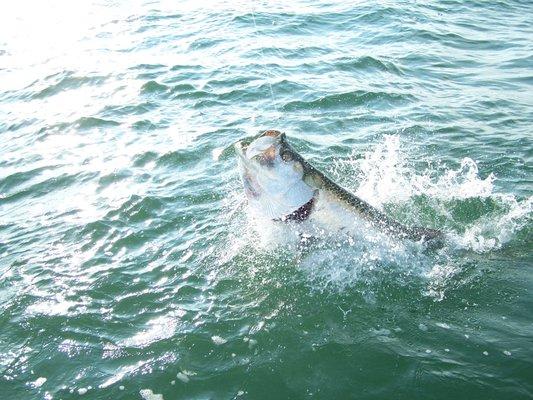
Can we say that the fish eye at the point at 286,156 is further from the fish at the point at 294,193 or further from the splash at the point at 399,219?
the splash at the point at 399,219

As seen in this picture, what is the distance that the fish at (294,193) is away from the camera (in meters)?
5.59

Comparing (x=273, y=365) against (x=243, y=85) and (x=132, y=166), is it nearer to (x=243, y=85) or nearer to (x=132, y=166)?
(x=132, y=166)

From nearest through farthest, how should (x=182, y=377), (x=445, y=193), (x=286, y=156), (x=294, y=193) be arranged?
(x=182, y=377) < (x=286, y=156) < (x=294, y=193) < (x=445, y=193)

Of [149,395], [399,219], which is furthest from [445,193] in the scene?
[149,395]

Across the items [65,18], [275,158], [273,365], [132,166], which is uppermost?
[65,18]

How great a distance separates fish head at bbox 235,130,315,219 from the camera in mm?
5559

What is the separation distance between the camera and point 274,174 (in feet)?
18.5

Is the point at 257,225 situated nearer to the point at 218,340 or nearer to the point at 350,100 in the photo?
the point at 218,340

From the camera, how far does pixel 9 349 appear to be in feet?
17.8

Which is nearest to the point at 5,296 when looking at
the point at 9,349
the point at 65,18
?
the point at 9,349

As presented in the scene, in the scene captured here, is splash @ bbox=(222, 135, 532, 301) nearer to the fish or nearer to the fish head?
the fish

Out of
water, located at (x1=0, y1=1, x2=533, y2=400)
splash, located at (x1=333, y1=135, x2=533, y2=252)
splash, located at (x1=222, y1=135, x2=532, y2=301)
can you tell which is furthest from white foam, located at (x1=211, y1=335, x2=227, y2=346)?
splash, located at (x1=333, y1=135, x2=533, y2=252)

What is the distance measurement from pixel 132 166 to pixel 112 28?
1024cm

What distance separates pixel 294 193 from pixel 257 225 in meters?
0.97
